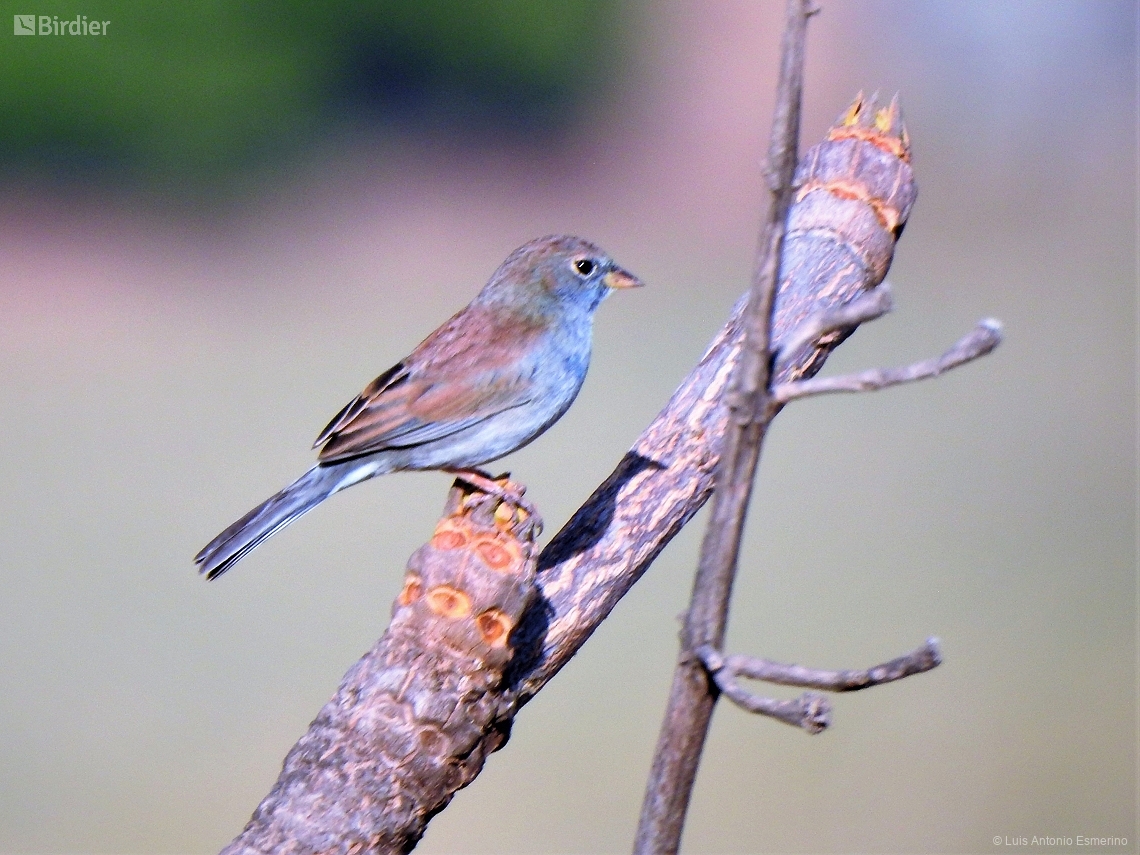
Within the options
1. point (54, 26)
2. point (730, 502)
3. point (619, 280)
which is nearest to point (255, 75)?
point (54, 26)

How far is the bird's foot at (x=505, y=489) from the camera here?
1.94m

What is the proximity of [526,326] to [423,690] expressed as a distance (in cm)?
121

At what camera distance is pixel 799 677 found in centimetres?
143

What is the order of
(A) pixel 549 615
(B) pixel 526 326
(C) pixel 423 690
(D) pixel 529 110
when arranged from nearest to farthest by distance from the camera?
(C) pixel 423 690 → (A) pixel 549 615 → (B) pixel 526 326 → (D) pixel 529 110

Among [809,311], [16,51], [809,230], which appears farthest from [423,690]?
[16,51]

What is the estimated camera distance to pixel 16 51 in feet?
30.7

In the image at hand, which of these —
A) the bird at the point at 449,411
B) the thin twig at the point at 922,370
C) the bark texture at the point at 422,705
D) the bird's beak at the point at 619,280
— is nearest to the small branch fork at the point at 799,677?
the thin twig at the point at 922,370

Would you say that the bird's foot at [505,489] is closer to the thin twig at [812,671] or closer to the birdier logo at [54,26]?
the thin twig at [812,671]

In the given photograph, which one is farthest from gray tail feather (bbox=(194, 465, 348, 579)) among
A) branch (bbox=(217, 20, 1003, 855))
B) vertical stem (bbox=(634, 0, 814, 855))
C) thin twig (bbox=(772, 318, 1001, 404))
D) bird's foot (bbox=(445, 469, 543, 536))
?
thin twig (bbox=(772, 318, 1001, 404))

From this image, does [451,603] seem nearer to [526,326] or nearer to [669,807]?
[669,807]

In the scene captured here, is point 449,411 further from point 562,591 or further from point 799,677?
point 799,677

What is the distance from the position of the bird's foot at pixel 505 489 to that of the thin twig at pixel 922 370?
0.66 m

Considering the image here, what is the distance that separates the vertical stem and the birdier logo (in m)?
8.84

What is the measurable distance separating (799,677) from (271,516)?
148 cm
